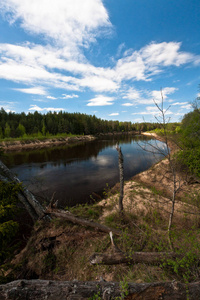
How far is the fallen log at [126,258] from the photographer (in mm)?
3721

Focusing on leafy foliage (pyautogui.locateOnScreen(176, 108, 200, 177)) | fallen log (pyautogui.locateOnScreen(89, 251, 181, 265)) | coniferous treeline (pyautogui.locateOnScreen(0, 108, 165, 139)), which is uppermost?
coniferous treeline (pyautogui.locateOnScreen(0, 108, 165, 139))

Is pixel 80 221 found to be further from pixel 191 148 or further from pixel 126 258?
pixel 191 148

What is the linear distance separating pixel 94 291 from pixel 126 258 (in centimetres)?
158

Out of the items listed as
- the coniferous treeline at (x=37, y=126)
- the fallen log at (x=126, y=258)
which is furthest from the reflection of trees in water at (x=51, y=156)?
the coniferous treeline at (x=37, y=126)

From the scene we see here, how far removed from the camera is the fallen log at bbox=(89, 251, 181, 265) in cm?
372

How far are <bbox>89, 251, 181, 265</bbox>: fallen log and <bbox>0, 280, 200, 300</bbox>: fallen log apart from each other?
1008 millimetres

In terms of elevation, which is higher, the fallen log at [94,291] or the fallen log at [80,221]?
the fallen log at [94,291]

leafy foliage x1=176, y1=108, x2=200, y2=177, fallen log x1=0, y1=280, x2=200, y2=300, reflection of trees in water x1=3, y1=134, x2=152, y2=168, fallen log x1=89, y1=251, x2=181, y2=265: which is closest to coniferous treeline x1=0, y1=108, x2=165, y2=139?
reflection of trees in water x1=3, y1=134, x2=152, y2=168

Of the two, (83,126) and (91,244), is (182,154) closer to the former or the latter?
(91,244)

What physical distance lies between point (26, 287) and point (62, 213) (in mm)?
3956

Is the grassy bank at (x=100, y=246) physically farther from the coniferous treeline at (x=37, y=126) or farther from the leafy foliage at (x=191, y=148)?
the coniferous treeline at (x=37, y=126)

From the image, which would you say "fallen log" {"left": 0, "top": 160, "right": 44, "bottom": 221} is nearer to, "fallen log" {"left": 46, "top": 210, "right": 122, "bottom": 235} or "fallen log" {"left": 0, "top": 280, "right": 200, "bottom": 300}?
"fallen log" {"left": 46, "top": 210, "right": 122, "bottom": 235}

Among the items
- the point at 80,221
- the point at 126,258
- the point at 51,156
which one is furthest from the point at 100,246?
the point at 51,156

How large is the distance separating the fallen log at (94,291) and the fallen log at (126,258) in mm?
1008
